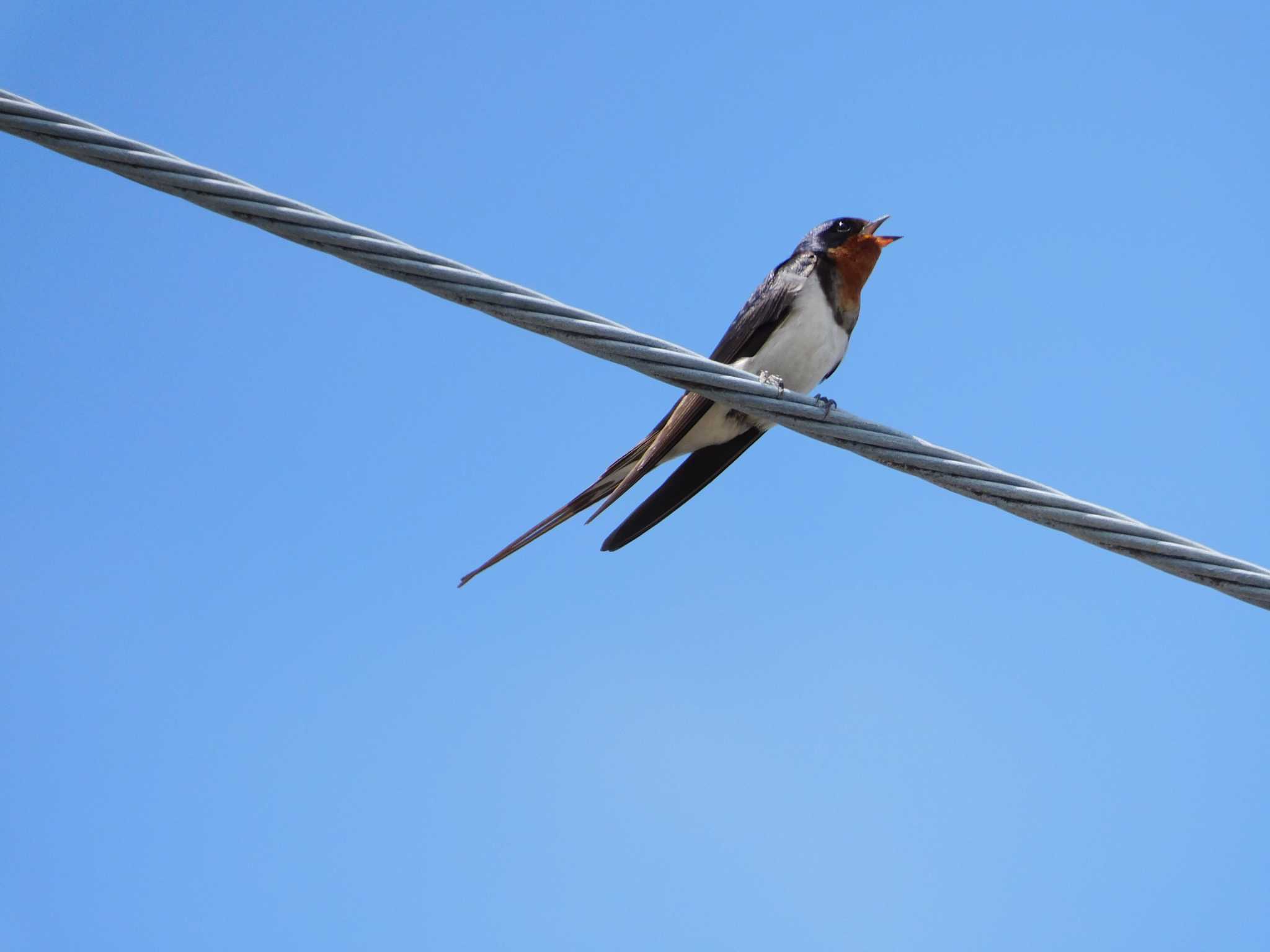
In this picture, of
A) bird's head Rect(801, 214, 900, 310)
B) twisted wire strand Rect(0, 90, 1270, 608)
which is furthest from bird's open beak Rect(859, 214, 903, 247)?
twisted wire strand Rect(0, 90, 1270, 608)

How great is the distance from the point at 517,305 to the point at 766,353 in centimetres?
312

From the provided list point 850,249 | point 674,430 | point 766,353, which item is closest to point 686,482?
point 674,430

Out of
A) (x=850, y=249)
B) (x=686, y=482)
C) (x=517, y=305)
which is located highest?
(x=850, y=249)

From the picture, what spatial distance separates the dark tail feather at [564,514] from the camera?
5.40 metres

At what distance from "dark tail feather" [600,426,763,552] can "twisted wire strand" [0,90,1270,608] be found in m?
2.49

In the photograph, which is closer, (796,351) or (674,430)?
(674,430)

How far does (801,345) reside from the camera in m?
6.52

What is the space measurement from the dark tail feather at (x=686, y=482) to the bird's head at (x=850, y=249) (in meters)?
0.91

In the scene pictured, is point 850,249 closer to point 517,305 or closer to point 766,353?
point 766,353

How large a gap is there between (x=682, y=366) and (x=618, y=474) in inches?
99.4

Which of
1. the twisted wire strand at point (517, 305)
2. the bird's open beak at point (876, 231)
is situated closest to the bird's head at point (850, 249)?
the bird's open beak at point (876, 231)

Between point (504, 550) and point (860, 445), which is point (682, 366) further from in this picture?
point (504, 550)

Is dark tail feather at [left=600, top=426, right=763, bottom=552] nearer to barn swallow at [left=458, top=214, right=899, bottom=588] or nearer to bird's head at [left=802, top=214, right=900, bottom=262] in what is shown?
barn swallow at [left=458, top=214, right=899, bottom=588]

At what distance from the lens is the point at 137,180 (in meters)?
3.45
